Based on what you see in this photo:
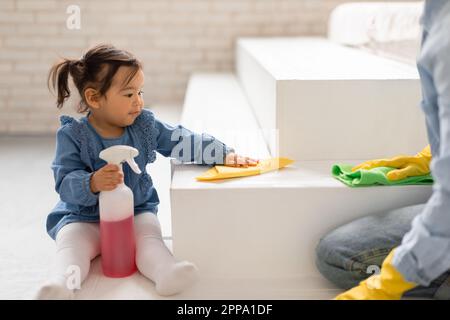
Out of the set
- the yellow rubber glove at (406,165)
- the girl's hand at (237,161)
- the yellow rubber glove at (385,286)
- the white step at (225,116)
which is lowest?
the yellow rubber glove at (385,286)

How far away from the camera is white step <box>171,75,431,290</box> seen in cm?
139

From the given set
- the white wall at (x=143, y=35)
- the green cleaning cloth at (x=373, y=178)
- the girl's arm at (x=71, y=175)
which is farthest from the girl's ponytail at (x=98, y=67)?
the white wall at (x=143, y=35)

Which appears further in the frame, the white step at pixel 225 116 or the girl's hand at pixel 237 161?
the white step at pixel 225 116

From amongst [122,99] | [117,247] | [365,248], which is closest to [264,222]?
[365,248]

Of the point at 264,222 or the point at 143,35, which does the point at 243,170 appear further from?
the point at 143,35

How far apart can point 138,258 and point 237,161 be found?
13.9 inches

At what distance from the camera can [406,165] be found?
143 centimetres

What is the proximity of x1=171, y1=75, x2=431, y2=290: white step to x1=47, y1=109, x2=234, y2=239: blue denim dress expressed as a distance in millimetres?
126

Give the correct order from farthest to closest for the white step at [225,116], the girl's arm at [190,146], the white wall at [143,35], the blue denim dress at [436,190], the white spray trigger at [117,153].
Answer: the white wall at [143,35] → the white step at [225,116] → the girl's arm at [190,146] → the white spray trigger at [117,153] → the blue denim dress at [436,190]

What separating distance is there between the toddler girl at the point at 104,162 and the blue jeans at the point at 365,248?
307 mm

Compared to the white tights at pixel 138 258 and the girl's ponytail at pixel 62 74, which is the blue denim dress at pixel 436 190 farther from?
the girl's ponytail at pixel 62 74

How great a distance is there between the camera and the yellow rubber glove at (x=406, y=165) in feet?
4.56

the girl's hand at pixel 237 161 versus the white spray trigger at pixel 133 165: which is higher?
the white spray trigger at pixel 133 165

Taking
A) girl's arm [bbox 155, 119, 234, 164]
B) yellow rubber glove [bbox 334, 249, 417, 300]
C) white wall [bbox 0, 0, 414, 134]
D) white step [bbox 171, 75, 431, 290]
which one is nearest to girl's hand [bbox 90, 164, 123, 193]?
white step [bbox 171, 75, 431, 290]
